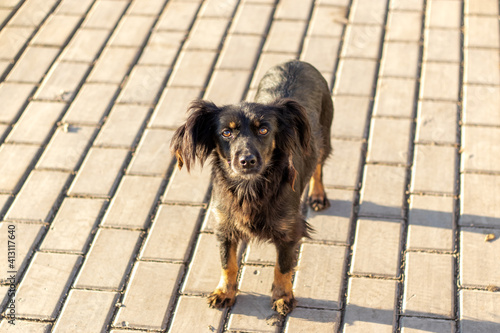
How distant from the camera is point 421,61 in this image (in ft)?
23.4

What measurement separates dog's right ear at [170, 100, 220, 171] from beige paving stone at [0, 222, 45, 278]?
5.77 ft

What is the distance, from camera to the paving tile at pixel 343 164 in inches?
226

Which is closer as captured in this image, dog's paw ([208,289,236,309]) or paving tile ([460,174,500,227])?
dog's paw ([208,289,236,309])

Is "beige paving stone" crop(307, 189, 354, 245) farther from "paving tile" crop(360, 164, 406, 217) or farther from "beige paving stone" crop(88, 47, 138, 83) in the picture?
"beige paving stone" crop(88, 47, 138, 83)

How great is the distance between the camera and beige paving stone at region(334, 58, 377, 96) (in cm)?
674

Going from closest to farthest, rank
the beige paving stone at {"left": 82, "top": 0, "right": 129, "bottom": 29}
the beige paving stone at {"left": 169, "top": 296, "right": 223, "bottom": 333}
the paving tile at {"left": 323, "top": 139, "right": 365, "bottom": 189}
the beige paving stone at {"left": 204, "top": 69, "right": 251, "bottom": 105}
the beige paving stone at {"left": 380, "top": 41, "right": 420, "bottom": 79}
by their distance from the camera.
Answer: the beige paving stone at {"left": 169, "top": 296, "right": 223, "bottom": 333}
the paving tile at {"left": 323, "top": 139, "right": 365, "bottom": 189}
the beige paving stone at {"left": 204, "top": 69, "right": 251, "bottom": 105}
the beige paving stone at {"left": 380, "top": 41, "right": 420, "bottom": 79}
the beige paving stone at {"left": 82, "top": 0, "right": 129, "bottom": 29}

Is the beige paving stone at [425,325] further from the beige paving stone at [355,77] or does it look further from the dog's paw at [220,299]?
the beige paving stone at [355,77]

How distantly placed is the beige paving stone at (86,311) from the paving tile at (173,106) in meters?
2.10

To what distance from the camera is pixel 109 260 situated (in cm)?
516

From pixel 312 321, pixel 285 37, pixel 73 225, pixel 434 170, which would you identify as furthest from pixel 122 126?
pixel 434 170

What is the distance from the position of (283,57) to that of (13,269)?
3704mm

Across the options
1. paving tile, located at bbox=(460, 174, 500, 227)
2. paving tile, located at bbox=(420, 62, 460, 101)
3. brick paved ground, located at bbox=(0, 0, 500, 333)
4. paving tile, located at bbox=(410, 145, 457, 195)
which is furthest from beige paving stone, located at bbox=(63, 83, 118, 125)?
paving tile, located at bbox=(460, 174, 500, 227)

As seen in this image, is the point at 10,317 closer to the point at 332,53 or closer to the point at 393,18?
the point at 332,53

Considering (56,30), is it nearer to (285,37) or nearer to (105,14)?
(105,14)
